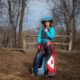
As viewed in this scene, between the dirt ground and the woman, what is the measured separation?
414mm

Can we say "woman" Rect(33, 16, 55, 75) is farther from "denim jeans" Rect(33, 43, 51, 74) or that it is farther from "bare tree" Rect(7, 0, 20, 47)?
"bare tree" Rect(7, 0, 20, 47)

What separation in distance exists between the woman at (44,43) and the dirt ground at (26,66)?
414 mm

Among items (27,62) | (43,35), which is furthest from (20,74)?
(27,62)

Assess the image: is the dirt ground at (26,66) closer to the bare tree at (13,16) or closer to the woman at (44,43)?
the woman at (44,43)

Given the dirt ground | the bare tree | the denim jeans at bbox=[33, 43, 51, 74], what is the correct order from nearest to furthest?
1. the dirt ground
2. the denim jeans at bbox=[33, 43, 51, 74]
3. the bare tree

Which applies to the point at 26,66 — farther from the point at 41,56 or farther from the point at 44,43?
the point at 44,43

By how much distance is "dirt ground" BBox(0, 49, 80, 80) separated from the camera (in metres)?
9.36

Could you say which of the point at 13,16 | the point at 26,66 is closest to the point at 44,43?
the point at 26,66

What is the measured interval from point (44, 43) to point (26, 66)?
1.97 meters

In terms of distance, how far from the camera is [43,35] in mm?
9555

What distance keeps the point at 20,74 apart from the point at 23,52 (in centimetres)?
516

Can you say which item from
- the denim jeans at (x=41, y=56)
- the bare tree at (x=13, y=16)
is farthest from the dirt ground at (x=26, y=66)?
the bare tree at (x=13, y=16)

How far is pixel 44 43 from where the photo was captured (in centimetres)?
955

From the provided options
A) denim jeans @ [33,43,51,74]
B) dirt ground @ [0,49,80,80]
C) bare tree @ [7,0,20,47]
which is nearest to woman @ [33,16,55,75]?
denim jeans @ [33,43,51,74]
